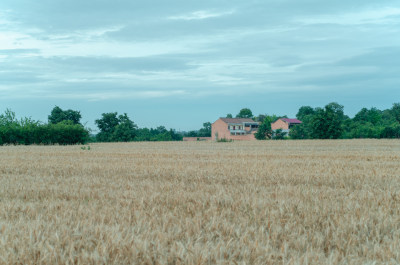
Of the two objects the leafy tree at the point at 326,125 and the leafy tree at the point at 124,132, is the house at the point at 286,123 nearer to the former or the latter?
the leafy tree at the point at 326,125

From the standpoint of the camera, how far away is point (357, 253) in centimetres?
292

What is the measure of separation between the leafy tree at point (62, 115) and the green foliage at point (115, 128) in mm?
5677

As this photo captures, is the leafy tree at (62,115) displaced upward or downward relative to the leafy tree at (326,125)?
upward

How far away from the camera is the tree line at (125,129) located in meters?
34.1

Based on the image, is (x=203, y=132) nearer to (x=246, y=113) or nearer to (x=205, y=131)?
(x=205, y=131)

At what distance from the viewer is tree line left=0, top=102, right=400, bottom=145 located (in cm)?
3412

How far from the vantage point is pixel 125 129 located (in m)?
68.1

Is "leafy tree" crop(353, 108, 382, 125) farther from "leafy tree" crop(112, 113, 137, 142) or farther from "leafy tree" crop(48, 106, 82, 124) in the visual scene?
"leafy tree" crop(48, 106, 82, 124)

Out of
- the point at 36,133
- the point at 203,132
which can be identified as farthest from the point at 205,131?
the point at 36,133

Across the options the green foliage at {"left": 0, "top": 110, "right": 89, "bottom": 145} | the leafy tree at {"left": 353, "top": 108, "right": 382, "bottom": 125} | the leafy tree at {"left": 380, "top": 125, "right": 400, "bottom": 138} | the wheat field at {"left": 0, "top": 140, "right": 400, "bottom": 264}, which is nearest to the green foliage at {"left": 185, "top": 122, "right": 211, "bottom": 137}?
the leafy tree at {"left": 353, "top": 108, "right": 382, "bottom": 125}

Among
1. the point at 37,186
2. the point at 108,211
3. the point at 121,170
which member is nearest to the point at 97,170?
the point at 121,170

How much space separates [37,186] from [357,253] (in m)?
5.66

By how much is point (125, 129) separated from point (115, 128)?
314cm

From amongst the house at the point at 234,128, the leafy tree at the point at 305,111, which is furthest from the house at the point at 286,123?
the leafy tree at the point at 305,111
